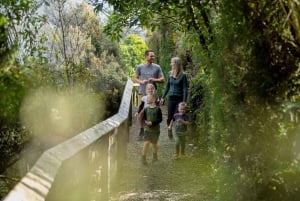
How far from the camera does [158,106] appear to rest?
893cm

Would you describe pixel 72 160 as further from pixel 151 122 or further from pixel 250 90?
pixel 151 122

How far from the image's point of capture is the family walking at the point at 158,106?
28.1 ft

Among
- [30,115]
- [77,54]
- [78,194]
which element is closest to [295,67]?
[78,194]

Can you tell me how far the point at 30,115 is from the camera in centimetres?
859

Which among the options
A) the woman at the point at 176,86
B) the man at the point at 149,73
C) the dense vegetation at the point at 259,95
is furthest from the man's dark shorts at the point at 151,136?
the dense vegetation at the point at 259,95

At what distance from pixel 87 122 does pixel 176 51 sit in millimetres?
5713

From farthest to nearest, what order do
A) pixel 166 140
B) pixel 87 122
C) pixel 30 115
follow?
pixel 87 122 < pixel 166 140 < pixel 30 115

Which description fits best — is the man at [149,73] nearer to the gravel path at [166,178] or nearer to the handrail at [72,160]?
the gravel path at [166,178]

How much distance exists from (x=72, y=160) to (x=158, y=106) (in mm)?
4946

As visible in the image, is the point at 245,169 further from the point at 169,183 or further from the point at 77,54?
the point at 77,54

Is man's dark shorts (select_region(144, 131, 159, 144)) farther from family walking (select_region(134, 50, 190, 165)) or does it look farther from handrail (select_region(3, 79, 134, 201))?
handrail (select_region(3, 79, 134, 201))

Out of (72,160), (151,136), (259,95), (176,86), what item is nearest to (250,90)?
(259,95)

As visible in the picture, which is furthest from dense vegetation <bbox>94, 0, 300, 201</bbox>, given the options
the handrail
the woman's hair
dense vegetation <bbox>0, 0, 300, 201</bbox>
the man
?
the man

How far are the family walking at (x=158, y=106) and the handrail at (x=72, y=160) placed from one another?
621mm
